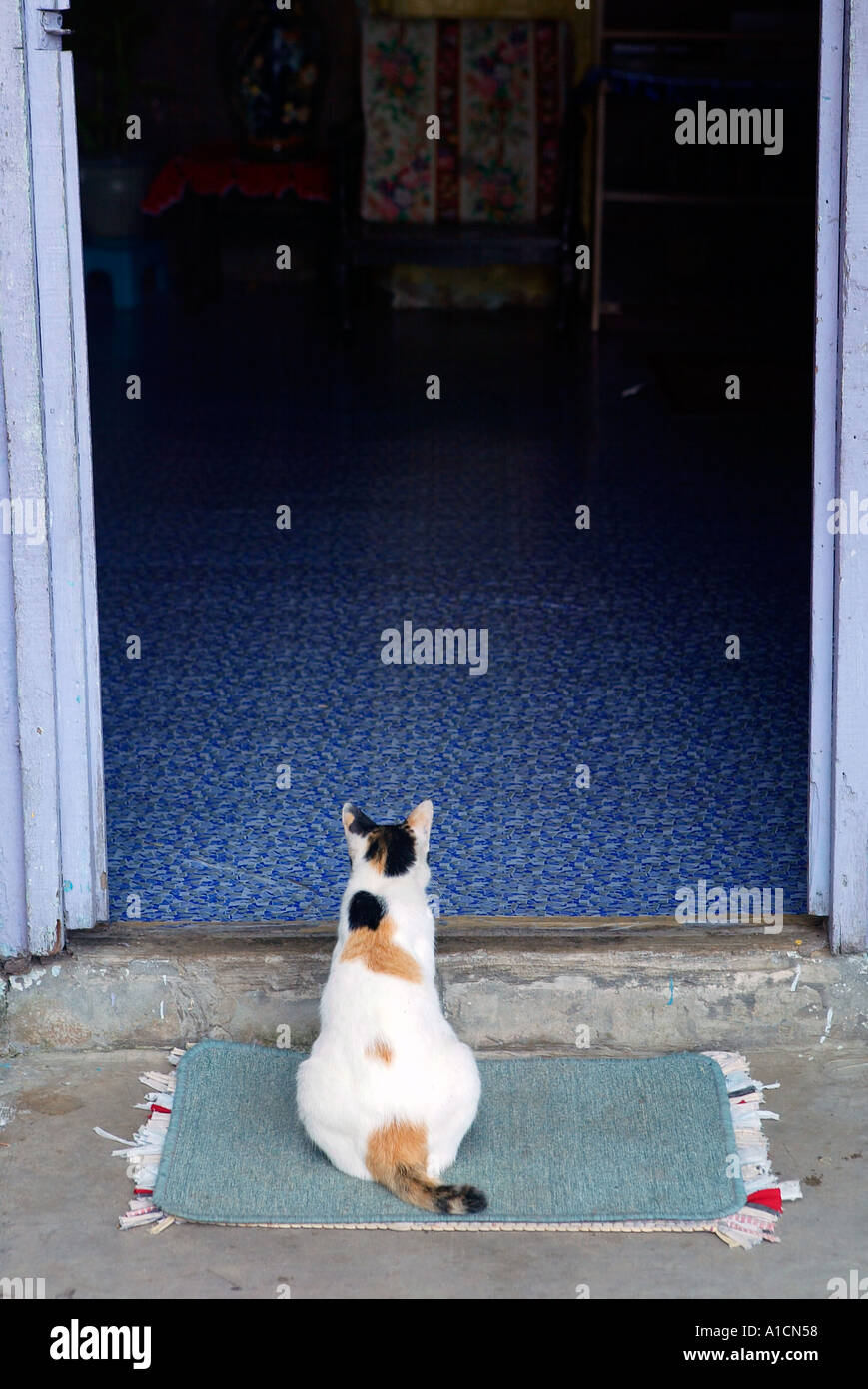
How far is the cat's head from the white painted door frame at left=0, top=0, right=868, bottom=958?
17.3 inches

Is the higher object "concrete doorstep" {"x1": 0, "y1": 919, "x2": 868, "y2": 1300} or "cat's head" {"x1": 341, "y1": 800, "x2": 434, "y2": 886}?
"cat's head" {"x1": 341, "y1": 800, "x2": 434, "y2": 886}

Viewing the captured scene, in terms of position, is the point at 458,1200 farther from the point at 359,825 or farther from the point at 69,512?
the point at 69,512

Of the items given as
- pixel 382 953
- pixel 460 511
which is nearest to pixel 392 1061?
pixel 382 953

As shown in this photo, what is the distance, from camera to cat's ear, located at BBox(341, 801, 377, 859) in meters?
1.95

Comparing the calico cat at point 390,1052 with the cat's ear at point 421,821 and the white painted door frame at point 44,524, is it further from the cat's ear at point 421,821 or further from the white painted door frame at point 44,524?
the white painted door frame at point 44,524

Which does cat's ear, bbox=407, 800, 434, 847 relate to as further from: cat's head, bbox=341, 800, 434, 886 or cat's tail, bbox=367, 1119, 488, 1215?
cat's tail, bbox=367, 1119, 488, 1215

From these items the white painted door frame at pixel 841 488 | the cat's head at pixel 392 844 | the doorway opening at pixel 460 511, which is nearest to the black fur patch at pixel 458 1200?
the cat's head at pixel 392 844

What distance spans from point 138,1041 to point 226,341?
4.71 metres

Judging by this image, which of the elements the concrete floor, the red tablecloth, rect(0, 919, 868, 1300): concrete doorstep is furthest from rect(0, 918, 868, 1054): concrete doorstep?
the red tablecloth

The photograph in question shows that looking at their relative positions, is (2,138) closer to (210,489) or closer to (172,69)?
(210,489)

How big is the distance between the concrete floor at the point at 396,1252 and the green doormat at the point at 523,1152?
2 centimetres

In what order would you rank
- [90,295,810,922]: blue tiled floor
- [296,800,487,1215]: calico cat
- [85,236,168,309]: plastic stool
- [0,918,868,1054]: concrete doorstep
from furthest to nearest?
1. [85,236,168,309]: plastic stool
2. [90,295,810,922]: blue tiled floor
3. [0,918,868,1054]: concrete doorstep
4. [296,800,487,1215]: calico cat

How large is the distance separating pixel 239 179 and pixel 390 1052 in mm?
5780

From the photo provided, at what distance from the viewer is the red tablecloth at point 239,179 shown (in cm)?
689
